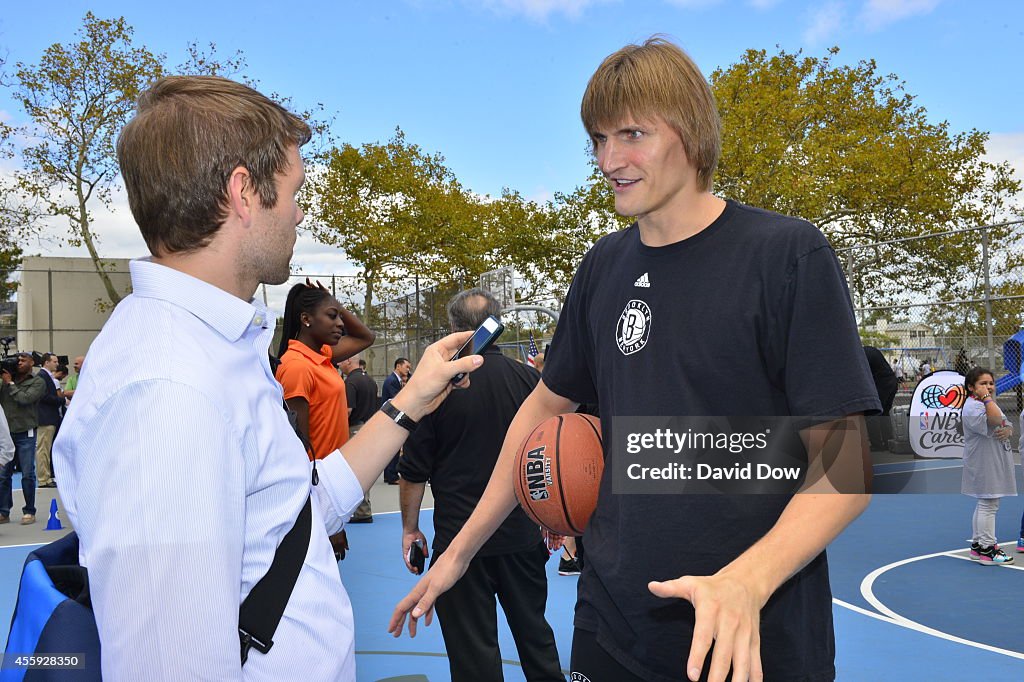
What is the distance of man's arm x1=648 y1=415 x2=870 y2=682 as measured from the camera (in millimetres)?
1415

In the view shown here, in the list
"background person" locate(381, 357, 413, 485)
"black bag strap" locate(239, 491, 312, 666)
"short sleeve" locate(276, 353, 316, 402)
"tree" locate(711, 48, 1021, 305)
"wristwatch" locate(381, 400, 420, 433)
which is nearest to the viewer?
"black bag strap" locate(239, 491, 312, 666)

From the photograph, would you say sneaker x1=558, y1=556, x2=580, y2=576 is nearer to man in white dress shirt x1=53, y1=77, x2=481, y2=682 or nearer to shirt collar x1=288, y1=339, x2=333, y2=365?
shirt collar x1=288, y1=339, x2=333, y2=365

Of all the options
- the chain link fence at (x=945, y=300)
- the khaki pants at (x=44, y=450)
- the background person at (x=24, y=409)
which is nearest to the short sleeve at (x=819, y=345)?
the background person at (x=24, y=409)

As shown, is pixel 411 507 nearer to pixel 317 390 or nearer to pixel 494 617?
pixel 494 617

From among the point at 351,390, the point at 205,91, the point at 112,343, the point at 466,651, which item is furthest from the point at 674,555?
the point at 351,390

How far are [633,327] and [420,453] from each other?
3.19 m

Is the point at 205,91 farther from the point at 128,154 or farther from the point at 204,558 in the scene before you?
the point at 204,558

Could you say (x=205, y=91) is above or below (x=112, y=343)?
above

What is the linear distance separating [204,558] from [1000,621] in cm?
704

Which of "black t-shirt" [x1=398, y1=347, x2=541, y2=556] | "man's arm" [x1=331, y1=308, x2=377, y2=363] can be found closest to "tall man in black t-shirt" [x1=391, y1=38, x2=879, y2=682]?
"black t-shirt" [x1=398, y1=347, x2=541, y2=556]

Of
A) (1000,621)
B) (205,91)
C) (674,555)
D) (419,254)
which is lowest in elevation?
(1000,621)

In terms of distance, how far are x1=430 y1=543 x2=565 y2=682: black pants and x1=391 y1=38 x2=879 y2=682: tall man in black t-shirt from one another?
2366mm

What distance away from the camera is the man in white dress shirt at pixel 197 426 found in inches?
54.8

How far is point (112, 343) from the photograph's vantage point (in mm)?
1543
